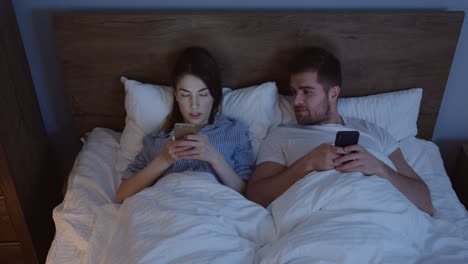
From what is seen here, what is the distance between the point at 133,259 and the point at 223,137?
0.62m

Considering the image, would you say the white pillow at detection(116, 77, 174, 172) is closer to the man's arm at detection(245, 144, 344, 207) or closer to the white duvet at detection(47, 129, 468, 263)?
the white duvet at detection(47, 129, 468, 263)

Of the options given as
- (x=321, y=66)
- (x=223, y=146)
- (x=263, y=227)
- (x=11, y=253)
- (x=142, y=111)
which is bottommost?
(x=11, y=253)

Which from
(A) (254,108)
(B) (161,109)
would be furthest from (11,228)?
(A) (254,108)

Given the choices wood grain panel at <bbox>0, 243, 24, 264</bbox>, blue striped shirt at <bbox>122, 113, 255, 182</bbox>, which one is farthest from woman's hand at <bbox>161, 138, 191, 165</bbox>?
wood grain panel at <bbox>0, 243, 24, 264</bbox>

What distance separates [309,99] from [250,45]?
355 mm

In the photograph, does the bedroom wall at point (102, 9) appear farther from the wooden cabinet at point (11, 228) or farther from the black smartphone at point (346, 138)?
the black smartphone at point (346, 138)

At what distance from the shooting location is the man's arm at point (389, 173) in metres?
1.28

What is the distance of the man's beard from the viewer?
1.55 metres

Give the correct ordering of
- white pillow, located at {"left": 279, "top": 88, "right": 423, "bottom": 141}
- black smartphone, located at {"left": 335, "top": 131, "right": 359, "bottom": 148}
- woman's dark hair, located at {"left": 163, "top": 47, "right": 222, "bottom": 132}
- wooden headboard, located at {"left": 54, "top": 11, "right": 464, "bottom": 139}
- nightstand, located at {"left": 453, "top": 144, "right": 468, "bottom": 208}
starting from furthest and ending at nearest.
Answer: nightstand, located at {"left": 453, "top": 144, "right": 468, "bottom": 208} < white pillow, located at {"left": 279, "top": 88, "right": 423, "bottom": 141} < wooden headboard, located at {"left": 54, "top": 11, "right": 464, "bottom": 139} < woman's dark hair, located at {"left": 163, "top": 47, "right": 222, "bottom": 132} < black smartphone, located at {"left": 335, "top": 131, "right": 359, "bottom": 148}

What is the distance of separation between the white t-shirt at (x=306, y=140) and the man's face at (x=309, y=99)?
4 cm

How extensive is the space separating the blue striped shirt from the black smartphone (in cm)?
40

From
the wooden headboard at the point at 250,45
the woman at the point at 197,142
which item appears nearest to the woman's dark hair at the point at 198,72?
the woman at the point at 197,142

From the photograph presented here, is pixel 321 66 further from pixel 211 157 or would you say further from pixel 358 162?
pixel 211 157

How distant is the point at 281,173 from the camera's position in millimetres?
1413
